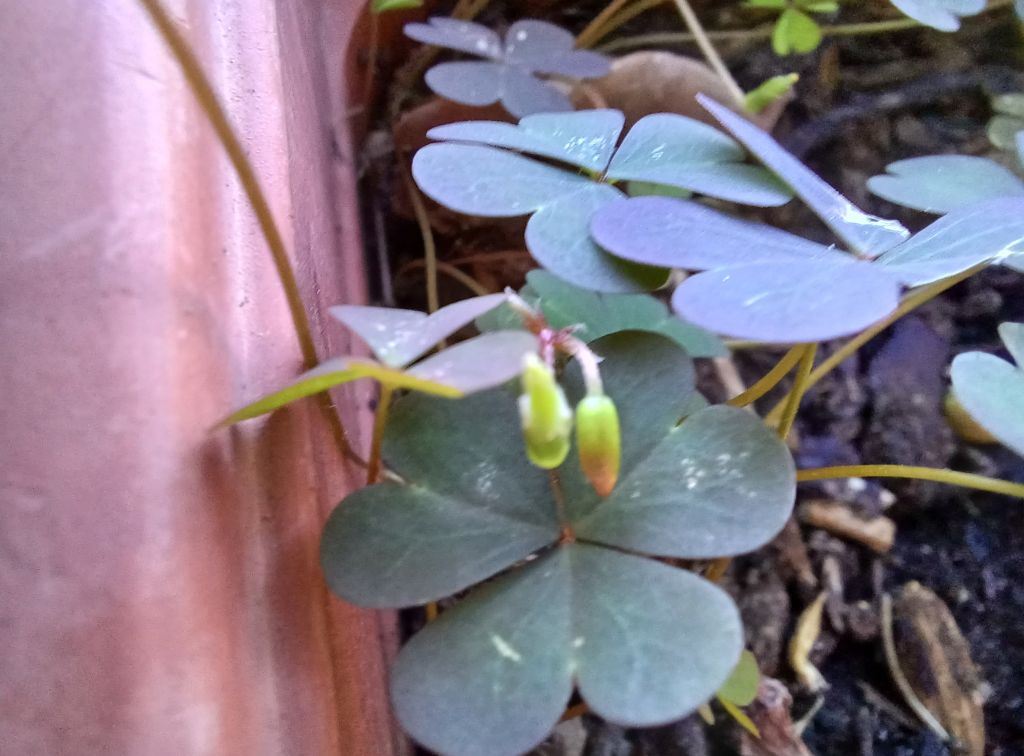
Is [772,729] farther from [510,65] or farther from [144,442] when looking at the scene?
[510,65]

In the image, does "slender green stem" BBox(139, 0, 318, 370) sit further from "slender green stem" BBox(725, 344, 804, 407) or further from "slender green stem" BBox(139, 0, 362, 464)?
"slender green stem" BBox(725, 344, 804, 407)

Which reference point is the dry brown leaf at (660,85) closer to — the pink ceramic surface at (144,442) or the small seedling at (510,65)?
the small seedling at (510,65)

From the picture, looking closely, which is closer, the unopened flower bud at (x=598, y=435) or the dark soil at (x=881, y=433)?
the unopened flower bud at (x=598, y=435)

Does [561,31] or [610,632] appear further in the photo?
[561,31]

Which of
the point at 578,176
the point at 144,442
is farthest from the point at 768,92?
the point at 144,442

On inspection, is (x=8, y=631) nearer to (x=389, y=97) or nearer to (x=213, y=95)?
(x=213, y=95)

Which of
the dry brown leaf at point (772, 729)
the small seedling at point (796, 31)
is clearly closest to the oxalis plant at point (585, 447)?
the dry brown leaf at point (772, 729)

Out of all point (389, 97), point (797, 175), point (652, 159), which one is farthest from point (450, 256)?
point (797, 175)
